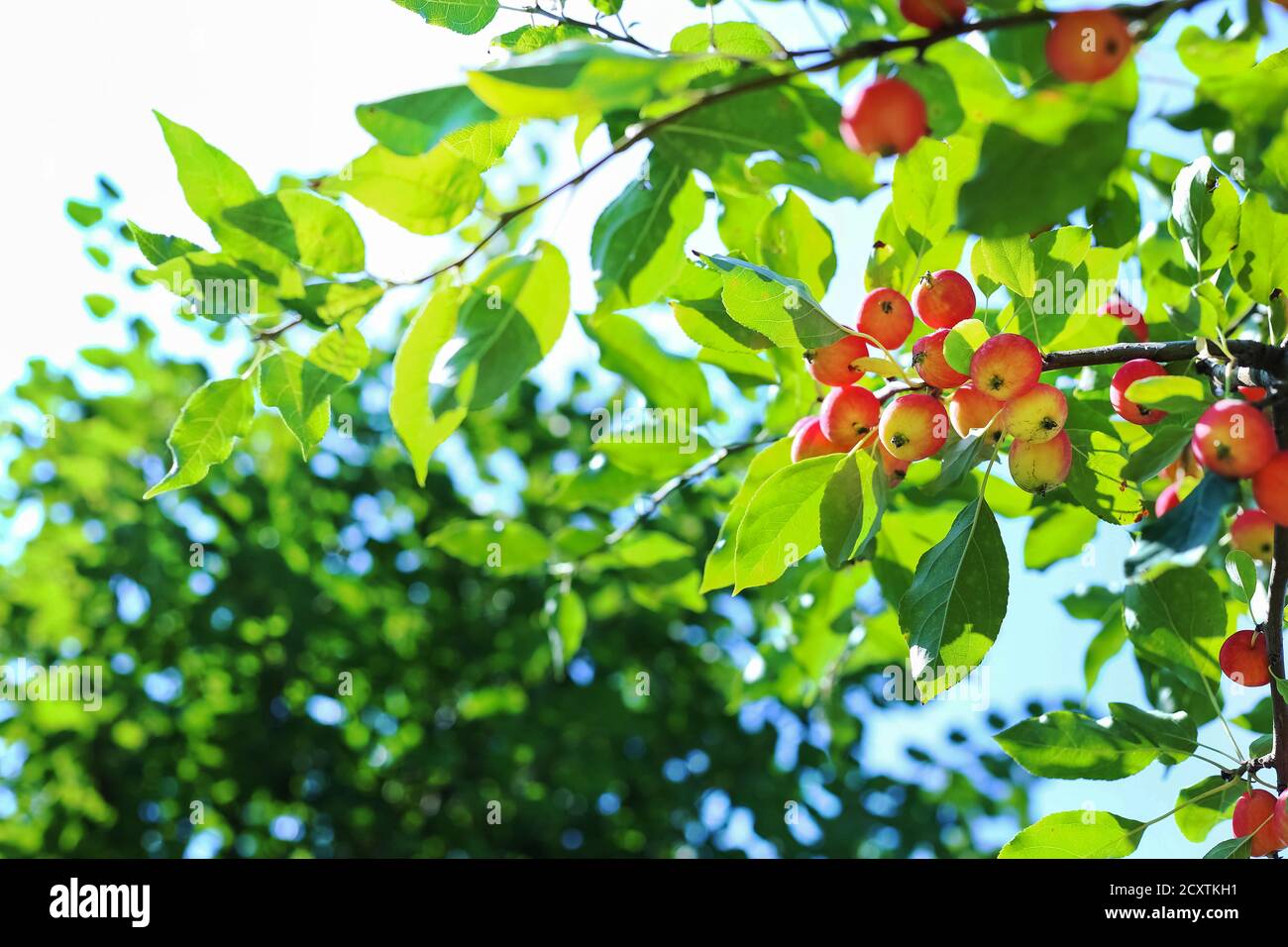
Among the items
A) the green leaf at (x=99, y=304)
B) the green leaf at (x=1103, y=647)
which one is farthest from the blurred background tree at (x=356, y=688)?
the green leaf at (x=1103, y=647)

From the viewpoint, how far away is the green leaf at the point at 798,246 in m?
1.47

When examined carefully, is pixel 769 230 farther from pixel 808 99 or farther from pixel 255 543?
pixel 255 543

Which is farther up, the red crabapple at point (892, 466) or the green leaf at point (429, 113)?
the green leaf at point (429, 113)

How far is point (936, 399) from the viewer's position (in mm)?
1276

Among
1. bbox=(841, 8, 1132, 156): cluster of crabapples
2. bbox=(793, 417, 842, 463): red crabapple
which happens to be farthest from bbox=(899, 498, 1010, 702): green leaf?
bbox=(841, 8, 1132, 156): cluster of crabapples

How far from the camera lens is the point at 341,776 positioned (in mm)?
4117

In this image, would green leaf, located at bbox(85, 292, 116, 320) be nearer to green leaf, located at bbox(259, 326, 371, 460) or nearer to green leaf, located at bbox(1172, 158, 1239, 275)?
green leaf, located at bbox(259, 326, 371, 460)

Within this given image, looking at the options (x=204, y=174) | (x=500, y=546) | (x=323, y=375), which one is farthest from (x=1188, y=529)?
(x=500, y=546)

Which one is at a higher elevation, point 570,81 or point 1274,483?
point 570,81

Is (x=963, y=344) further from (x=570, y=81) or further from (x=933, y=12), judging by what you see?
(x=570, y=81)

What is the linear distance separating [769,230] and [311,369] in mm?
637

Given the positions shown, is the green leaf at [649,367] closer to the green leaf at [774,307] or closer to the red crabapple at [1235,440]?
the green leaf at [774,307]

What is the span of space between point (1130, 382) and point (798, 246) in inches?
19.0

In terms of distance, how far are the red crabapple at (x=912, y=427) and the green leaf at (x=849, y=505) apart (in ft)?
0.16
